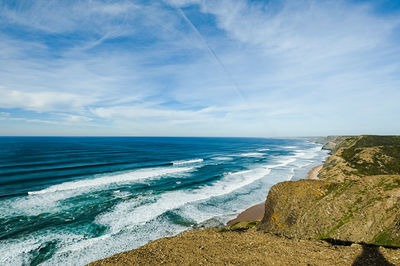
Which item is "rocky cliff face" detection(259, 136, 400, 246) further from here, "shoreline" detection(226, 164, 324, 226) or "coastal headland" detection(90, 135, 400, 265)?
"shoreline" detection(226, 164, 324, 226)

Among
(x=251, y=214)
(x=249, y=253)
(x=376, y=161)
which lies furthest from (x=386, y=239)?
(x=376, y=161)

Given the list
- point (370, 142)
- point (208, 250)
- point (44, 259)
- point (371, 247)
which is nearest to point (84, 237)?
point (44, 259)

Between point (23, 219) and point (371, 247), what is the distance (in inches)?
1067

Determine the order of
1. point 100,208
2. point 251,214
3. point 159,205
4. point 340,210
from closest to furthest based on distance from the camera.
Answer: point 340,210, point 251,214, point 100,208, point 159,205

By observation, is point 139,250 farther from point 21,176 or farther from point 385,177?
point 21,176

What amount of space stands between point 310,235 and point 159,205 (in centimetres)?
1667

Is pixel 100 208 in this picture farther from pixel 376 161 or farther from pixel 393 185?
pixel 376 161

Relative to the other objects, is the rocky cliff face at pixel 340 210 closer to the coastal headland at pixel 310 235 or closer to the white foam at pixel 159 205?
the coastal headland at pixel 310 235

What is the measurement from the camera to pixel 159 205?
72.4 ft

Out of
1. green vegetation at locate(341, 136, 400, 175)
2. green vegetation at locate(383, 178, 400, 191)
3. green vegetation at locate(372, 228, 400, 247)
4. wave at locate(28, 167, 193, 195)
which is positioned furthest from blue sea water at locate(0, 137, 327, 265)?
green vegetation at locate(341, 136, 400, 175)

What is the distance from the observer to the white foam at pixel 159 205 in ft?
59.3

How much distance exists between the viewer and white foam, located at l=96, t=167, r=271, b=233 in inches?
711

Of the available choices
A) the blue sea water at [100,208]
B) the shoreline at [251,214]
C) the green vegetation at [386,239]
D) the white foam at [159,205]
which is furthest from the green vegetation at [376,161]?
the green vegetation at [386,239]

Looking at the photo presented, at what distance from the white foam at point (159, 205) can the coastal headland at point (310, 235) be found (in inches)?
378
